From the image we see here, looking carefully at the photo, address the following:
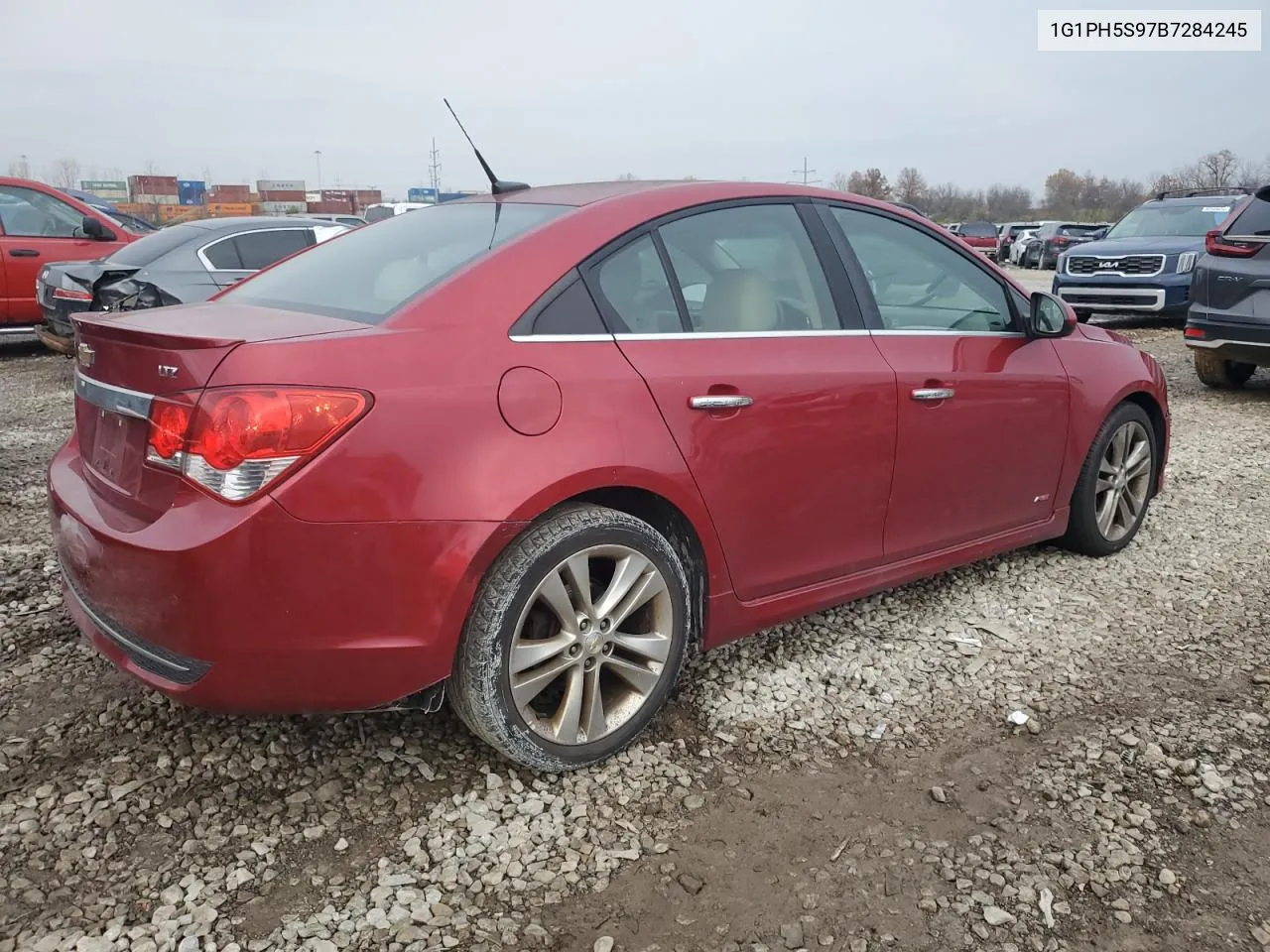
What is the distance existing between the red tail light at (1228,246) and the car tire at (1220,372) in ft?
3.46

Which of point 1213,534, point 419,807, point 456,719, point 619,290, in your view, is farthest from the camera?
point 1213,534

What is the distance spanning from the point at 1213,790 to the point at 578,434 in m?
1.92

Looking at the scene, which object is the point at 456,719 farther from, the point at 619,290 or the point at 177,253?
the point at 177,253

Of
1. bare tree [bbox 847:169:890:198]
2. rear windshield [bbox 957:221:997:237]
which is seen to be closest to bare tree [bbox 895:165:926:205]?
bare tree [bbox 847:169:890:198]

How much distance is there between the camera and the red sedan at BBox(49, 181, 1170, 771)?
2.26m

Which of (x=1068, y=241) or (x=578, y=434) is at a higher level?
(x=1068, y=241)

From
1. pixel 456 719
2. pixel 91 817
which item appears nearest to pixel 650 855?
pixel 456 719

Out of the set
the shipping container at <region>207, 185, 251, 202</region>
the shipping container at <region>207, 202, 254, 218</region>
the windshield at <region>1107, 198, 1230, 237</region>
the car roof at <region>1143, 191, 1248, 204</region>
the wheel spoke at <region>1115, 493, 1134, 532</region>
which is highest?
the shipping container at <region>207, 185, 251, 202</region>

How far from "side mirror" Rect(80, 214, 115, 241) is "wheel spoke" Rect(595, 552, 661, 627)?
9.41m

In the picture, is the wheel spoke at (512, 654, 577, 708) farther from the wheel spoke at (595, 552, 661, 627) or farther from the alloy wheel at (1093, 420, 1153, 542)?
the alloy wheel at (1093, 420, 1153, 542)

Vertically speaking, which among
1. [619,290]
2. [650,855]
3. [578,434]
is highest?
[619,290]

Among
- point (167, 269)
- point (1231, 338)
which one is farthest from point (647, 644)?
point (1231, 338)

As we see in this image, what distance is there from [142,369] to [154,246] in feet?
21.6

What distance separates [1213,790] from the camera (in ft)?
8.85
